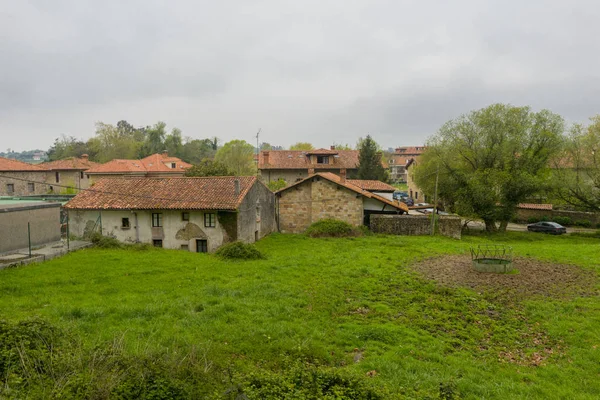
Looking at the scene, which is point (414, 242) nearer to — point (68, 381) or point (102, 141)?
point (68, 381)

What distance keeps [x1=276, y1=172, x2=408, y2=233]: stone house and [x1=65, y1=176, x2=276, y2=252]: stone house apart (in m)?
5.59

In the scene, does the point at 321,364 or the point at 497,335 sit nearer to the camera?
the point at 321,364

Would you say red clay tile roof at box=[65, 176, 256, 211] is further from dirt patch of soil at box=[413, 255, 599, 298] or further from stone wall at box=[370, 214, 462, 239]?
dirt patch of soil at box=[413, 255, 599, 298]

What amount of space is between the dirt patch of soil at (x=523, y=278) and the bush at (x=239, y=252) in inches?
350

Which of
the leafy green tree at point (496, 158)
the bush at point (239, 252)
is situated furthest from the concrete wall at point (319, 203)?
the bush at point (239, 252)

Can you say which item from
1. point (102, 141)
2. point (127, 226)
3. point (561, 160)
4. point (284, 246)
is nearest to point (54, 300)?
point (127, 226)

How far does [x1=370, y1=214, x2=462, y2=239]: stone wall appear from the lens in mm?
31688

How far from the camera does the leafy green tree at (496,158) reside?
3353 cm

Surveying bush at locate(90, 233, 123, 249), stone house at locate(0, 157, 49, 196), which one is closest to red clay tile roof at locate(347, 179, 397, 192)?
bush at locate(90, 233, 123, 249)

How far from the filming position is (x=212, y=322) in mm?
11445

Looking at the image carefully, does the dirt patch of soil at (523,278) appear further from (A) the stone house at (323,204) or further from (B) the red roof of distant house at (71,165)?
(B) the red roof of distant house at (71,165)

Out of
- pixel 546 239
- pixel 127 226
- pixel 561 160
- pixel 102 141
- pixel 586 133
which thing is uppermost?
pixel 102 141

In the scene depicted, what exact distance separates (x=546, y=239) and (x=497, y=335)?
2717cm

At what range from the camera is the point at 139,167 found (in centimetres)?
5275
